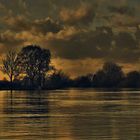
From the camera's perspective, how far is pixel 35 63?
6594 inches

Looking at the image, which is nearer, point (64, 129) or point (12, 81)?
point (64, 129)

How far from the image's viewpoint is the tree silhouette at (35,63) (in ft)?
530

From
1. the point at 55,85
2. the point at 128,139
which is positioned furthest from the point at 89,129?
the point at 55,85

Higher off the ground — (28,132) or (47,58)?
(47,58)

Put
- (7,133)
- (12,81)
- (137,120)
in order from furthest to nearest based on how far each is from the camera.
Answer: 1. (12,81)
2. (137,120)
3. (7,133)

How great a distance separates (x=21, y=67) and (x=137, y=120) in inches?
5057

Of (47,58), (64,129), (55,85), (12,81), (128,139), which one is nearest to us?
(128,139)

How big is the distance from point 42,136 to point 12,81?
434 ft

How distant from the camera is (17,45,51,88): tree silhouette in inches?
6363

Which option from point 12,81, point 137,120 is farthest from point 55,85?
point 137,120

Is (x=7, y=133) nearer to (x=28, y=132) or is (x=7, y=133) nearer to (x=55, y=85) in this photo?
(x=28, y=132)

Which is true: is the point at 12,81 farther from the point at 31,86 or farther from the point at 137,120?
the point at 137,120

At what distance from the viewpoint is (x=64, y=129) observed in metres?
30.1

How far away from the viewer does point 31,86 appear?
533 feet
